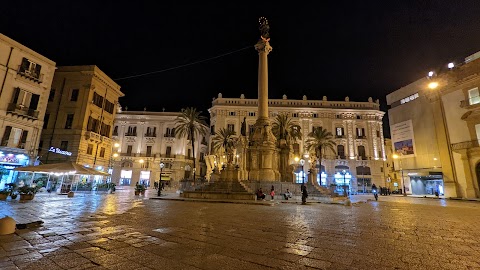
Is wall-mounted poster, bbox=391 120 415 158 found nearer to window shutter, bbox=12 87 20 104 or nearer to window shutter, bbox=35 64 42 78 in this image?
window shutter, bbox=35 64 42 78

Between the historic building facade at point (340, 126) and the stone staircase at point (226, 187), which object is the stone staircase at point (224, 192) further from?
the historic building facade at point (340, 126)

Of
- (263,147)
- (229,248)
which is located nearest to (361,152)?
(263,147)

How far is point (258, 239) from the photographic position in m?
5.71

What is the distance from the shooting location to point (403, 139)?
1549 inches

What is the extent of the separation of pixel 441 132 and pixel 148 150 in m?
51.9

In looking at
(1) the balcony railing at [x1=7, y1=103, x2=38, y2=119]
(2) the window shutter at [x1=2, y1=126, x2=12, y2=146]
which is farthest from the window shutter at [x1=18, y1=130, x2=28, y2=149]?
(1) the balcony railing at [x1=7, y1=103, x2=38, y2=119]

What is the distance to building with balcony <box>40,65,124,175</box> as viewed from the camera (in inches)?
1176

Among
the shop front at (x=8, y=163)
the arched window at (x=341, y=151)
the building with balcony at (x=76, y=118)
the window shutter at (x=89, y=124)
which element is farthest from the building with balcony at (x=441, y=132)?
the shop front at (x=8, y=163)

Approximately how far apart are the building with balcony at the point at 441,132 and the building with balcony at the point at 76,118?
42.0 m

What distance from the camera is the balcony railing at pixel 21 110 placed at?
2334 cm

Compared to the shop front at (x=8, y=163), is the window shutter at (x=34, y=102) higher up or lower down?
higher up

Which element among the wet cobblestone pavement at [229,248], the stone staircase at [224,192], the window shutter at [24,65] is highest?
the window shutter at [24,65]

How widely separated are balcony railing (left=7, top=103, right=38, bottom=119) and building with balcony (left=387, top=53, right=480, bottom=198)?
43931 mm

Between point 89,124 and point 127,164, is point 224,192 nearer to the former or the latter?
point 89,124
